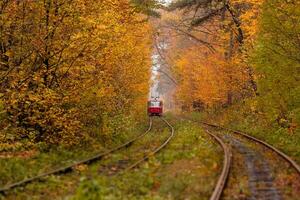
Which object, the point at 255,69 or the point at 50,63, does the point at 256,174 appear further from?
the point at 255,69

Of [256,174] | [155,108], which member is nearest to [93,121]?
[256,174]

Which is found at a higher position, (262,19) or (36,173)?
(262,19)

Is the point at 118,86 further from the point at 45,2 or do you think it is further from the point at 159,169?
the point at 159,169

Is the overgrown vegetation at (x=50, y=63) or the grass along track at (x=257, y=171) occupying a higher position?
the overgrown vegetation at (x=50, y=63)

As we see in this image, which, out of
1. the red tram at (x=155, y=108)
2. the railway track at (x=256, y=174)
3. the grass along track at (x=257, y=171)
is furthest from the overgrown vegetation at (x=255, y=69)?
the red tram at (x=155, y=108)

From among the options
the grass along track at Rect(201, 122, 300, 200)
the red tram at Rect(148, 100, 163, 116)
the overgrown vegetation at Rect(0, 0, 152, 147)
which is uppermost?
the overgrown vegetation at Rect(0, 0, 152, 147)

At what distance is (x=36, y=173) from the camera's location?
12883 mm

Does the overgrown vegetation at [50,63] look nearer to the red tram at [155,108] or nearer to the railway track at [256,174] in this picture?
the railway track at [256,174]

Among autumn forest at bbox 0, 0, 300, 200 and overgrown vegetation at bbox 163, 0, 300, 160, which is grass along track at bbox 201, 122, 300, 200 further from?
overgrown vegetation at bbox 163, 0, 300, 160

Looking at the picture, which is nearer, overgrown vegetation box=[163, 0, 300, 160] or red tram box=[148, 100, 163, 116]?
overgrown vegetation box=[163, 0, 300, 160]

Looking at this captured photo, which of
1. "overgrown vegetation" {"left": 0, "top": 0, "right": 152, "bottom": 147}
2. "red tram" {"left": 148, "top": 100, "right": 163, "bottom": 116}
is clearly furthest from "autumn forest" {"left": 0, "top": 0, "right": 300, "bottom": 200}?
"red tram" {"left": 148, "top": 100, "right": 163, "bottom": 116}

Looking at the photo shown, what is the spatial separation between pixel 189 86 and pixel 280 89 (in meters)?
31.7

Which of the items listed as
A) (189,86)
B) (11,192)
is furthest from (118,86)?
(189,86)

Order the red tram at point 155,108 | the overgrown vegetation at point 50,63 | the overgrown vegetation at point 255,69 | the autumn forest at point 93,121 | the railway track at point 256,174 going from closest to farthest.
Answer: the railway track at point 256,174
the autumn forest at point 93,121
the overgrown vegetation at point 50,63
the overgrown vegetation at point 255,69
the red tram at point 155,108
